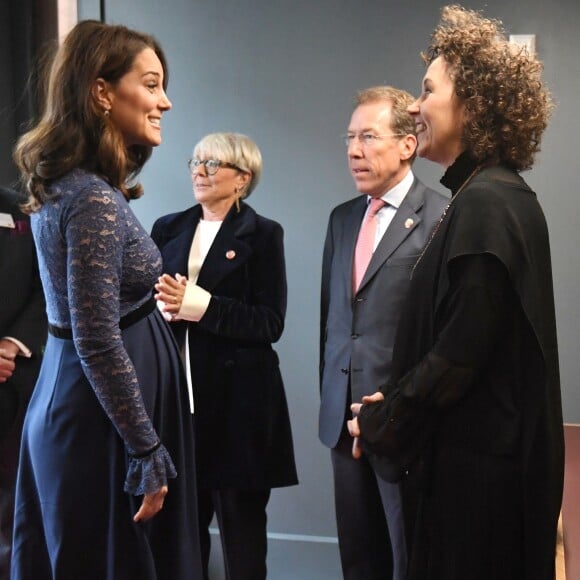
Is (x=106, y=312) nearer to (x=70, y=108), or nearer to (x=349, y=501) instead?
(x=70, y=108)

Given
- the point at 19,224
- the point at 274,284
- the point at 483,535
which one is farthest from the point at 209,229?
the point at 483,535

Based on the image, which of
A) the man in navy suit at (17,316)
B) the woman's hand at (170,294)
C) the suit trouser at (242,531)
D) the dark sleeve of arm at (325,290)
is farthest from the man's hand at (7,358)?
the dark sleeve of arm at (325,290)

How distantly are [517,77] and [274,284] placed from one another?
3.80ft

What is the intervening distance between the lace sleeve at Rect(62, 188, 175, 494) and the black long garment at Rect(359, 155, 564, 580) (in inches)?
20.8

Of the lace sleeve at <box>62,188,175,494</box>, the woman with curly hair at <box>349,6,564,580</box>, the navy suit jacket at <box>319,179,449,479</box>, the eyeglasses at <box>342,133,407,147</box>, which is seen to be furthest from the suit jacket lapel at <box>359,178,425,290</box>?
the lace sleeve at <box>62,188,175,494</box>

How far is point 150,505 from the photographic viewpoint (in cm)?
161

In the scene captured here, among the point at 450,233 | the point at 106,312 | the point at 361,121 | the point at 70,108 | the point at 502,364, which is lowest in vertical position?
the point at 502,364

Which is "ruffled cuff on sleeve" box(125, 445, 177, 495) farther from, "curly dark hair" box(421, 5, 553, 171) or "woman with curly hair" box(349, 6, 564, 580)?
"curly dark hair" box(421, 5, 553, 171)

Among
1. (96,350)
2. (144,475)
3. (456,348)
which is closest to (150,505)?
(144,475)

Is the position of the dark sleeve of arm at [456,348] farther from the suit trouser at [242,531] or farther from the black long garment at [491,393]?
the suit trouser at [242,531]

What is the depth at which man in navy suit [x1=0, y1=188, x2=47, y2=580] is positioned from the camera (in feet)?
7.85

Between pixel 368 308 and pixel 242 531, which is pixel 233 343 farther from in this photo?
pixel 242 531

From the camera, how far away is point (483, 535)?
154 centimetres

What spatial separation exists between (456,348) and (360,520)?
1.08 m
